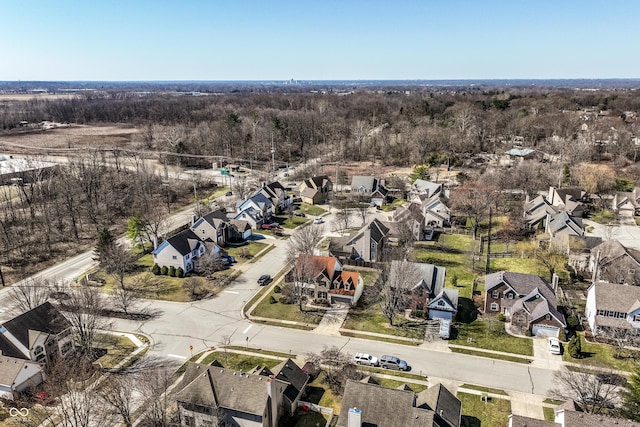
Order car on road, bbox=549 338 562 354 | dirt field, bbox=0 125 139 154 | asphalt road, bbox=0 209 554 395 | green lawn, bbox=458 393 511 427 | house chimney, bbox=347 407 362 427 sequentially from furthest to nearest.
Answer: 1. dirt field, bbox=0 125 139 154
2. car on road, bbox=549 338 562 354
3. asphalt road, bbox=0 209 554 395
4. green lawn, bbox=458 393 511 427
5. house chimney, bbox=347 407 362 427

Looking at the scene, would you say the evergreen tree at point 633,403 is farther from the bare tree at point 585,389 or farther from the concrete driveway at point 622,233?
the concrete driveway at point 622,233

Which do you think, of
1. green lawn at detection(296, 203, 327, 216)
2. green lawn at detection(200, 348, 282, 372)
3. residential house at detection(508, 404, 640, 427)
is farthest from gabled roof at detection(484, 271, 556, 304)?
green lawn at detection(296, 203, 327, 216)

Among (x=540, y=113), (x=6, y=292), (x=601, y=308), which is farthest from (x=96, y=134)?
(x=601, y=308)

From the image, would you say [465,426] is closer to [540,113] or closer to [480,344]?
[480,344]

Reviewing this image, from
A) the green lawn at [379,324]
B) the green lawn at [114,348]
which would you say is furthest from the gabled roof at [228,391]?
the green lawn at [379,324]

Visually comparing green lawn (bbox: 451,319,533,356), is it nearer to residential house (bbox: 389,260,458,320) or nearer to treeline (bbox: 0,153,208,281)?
residential house (bbox: 389,260,458,320)

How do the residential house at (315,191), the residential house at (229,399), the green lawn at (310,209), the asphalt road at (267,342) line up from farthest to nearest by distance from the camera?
the residential house at (315,191), the green lawn at (310,209), the asphalt road at (267,342), the residential house at (229,399)
